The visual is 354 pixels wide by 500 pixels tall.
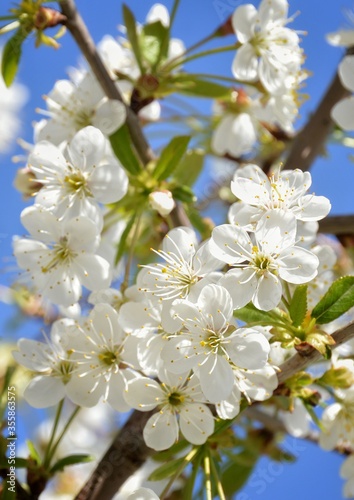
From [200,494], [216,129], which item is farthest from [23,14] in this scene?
[200,494]

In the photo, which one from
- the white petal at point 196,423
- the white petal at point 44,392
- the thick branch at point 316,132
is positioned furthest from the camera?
the thick branch at point 316,132

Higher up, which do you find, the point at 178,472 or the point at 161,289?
the point at 161,289

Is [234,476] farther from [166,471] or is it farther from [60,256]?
[60,256]

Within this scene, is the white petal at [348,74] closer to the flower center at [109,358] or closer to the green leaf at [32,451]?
the flower center at [109,358]

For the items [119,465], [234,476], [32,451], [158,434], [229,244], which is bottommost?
[234,476]

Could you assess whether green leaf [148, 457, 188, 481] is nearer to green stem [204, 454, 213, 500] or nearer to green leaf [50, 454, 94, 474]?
green stem [204, 454, 213, 500]

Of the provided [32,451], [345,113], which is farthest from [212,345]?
[345,113]

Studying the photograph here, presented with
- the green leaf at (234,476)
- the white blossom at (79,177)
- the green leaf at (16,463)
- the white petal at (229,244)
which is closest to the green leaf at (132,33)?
the white blossom at (79,177)
